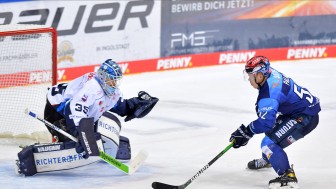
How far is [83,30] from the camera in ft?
34.0

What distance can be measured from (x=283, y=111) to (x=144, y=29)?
4.80m

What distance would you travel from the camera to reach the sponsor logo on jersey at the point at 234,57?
11.6 metres

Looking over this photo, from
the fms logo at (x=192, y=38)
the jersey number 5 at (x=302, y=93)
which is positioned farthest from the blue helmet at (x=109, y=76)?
the fms logo at (x=192, y=38)

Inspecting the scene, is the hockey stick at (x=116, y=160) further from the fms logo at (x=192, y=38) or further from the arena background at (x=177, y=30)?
the fms logo at (x=192, y=38)

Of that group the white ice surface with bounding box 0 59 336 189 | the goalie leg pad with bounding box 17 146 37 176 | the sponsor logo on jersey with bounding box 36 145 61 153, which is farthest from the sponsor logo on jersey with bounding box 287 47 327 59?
the goalie leg pad with bounding box 17 146 37 176

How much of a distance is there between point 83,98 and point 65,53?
4.07 metres

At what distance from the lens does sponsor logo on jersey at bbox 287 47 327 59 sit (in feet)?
39.4

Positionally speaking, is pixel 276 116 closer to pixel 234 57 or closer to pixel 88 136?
pixel 88 136

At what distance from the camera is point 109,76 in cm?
631

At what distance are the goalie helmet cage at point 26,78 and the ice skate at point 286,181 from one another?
2.13 m

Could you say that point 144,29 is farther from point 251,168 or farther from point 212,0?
point 251,168

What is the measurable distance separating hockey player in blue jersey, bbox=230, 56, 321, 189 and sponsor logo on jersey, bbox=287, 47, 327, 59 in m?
5.75

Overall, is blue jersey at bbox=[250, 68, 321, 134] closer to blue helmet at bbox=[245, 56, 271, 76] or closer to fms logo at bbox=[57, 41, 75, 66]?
blue helmet at bbox=[245, 56, 271, 76]

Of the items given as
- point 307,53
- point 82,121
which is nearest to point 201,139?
point 82,121
